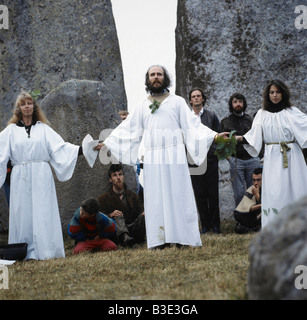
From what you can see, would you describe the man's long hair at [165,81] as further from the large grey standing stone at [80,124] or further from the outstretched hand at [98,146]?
the large grey standing stone at [80,124]

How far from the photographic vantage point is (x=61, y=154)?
286 inches

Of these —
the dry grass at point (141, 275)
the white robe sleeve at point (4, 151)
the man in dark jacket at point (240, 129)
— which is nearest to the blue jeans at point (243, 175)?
the man in dark jacket at point (240, 129)

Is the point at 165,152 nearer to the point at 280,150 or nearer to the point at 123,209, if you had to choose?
the point at 123,209

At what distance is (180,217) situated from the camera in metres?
6.79

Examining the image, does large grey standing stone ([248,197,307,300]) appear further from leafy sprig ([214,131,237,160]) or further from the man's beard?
the man's beard

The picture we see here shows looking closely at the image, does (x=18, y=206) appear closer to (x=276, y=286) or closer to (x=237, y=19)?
(x=276, y=286)

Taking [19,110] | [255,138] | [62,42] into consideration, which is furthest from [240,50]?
[19,110]

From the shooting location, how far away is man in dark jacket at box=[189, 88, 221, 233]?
8102 millimetres

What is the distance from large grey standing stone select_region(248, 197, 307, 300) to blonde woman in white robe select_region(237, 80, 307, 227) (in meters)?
3.98

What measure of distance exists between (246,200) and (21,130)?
123 inches

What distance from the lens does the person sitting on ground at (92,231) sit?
271 inches

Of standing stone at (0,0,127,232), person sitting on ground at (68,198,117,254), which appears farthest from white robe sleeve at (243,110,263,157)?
standing stone at (0,0,127,232)
